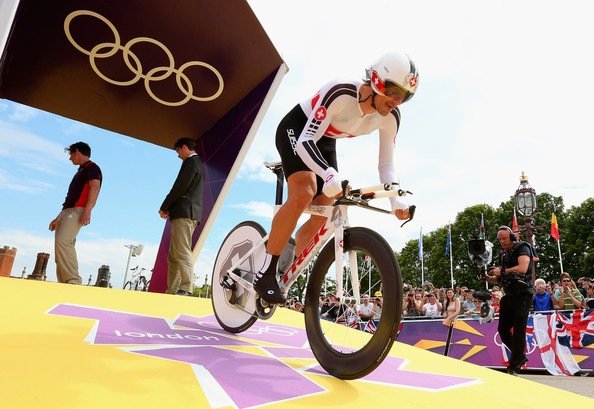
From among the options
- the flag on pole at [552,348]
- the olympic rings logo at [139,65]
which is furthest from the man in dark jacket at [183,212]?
the flag on pole at [552,348]

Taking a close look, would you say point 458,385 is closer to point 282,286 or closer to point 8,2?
point 282,286

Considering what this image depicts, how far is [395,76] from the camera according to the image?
104 inches

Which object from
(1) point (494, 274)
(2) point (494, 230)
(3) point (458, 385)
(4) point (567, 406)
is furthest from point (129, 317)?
(2) point (494, 230)

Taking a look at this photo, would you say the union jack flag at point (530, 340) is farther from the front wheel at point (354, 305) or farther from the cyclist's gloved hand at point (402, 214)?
the cyclist's gloved hand at point (402, 214)

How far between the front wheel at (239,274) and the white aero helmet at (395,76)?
65.7 inches

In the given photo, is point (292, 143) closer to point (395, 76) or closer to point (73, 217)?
point (395, 76)

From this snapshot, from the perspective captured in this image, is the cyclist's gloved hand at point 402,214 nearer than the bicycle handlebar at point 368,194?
No

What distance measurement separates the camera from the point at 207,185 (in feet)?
35.9

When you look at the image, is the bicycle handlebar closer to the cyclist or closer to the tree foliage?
the cyclist

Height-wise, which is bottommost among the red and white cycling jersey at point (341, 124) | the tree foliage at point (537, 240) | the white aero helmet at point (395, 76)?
the red and white cycling jersey at point (341, 124)

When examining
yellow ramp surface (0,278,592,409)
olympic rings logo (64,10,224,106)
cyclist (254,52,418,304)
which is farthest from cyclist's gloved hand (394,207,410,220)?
olympic rings logo (64,10,224,106)

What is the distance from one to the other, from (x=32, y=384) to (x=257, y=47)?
847 cm

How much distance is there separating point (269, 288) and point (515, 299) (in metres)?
4.66

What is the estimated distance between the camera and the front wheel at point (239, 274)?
355 centimetres
